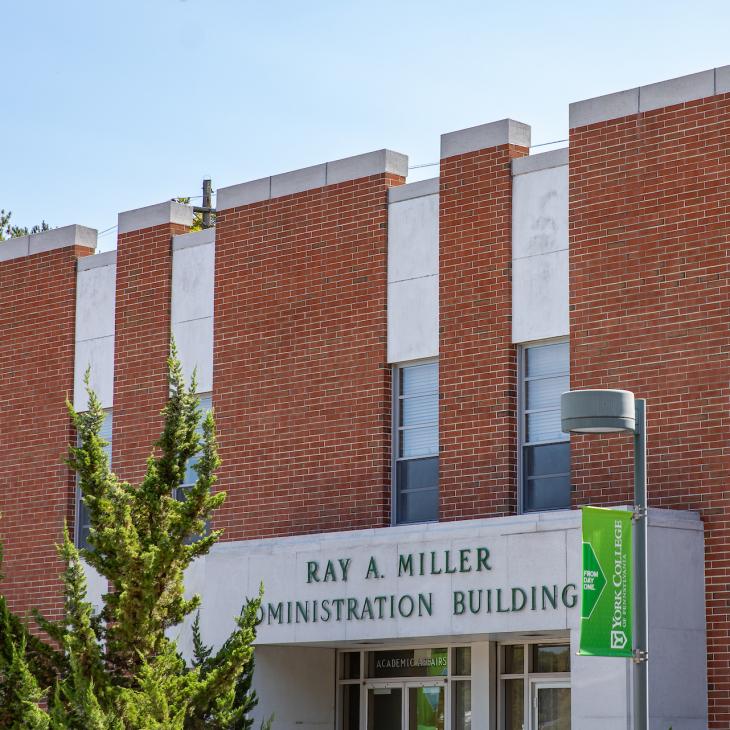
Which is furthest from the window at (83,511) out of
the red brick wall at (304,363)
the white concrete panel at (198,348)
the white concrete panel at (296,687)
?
the white concrete panel at (296,687)

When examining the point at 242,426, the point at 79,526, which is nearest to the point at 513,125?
the point at 242,426

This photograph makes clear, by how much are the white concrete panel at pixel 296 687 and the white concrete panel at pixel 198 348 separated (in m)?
4.34

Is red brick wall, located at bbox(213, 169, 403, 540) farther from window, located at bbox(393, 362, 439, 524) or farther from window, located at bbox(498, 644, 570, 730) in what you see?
window, located at bbox(498, 644, 570, 730)

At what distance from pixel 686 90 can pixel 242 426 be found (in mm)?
8097

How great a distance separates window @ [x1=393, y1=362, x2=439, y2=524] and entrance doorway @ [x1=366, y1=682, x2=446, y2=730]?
2383 millimetres

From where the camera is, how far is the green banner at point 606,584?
1308 centimetres

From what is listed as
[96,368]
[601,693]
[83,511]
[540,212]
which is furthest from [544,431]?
[83,511]

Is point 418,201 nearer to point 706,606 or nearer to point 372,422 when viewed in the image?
point 372,422

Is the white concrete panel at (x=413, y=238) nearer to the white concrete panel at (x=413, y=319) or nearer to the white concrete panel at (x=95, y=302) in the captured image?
the white concrete panel at (x=413, y=319)

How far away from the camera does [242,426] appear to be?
76.7 ft

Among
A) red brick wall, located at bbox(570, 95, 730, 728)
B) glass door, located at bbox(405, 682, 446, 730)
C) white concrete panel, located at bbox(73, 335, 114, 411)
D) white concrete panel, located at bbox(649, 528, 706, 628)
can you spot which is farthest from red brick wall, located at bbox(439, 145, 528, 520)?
white concrete panel, located at bbox(73, 335, 114, 411)

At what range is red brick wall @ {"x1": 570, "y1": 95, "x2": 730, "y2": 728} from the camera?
60.4 feet

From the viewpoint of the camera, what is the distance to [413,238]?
2192 cm

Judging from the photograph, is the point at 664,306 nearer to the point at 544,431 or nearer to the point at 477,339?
the point at 544,431
